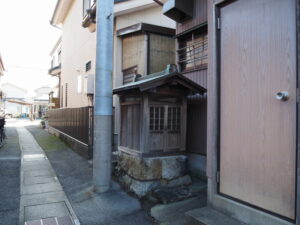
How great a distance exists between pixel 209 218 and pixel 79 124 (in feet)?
28.9

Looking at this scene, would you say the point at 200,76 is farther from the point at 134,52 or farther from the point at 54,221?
the point at 54,221

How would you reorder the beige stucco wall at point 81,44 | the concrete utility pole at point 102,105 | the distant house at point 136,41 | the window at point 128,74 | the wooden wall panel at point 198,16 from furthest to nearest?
the beige stucco wall at point 81,44 → the window at point 128,74 → the distant house at point 136,41 → the wooden wall panel at point 198,16 → the concrete utility pole at point 102,105

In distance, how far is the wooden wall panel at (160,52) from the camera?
948 centimetres

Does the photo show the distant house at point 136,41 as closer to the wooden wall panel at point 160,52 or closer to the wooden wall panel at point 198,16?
the wooden wall panel at point 160,52

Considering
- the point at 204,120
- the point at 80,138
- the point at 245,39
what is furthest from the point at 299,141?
the point at 80,138

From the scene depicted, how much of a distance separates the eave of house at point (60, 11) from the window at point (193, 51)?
12841 mm

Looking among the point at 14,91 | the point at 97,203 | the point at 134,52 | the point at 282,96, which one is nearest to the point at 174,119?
the point at 97,203

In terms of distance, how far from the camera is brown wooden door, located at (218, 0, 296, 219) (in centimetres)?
304

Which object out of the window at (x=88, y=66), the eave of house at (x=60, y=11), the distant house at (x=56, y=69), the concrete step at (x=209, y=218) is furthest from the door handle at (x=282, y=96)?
the distant house at (x=56, y=69)

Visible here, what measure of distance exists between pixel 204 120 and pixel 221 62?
2.86 meters

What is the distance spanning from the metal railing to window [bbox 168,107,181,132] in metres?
4.25

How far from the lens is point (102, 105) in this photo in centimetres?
606

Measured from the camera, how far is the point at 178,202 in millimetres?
5168

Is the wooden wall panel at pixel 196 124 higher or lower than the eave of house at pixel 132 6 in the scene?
lower
